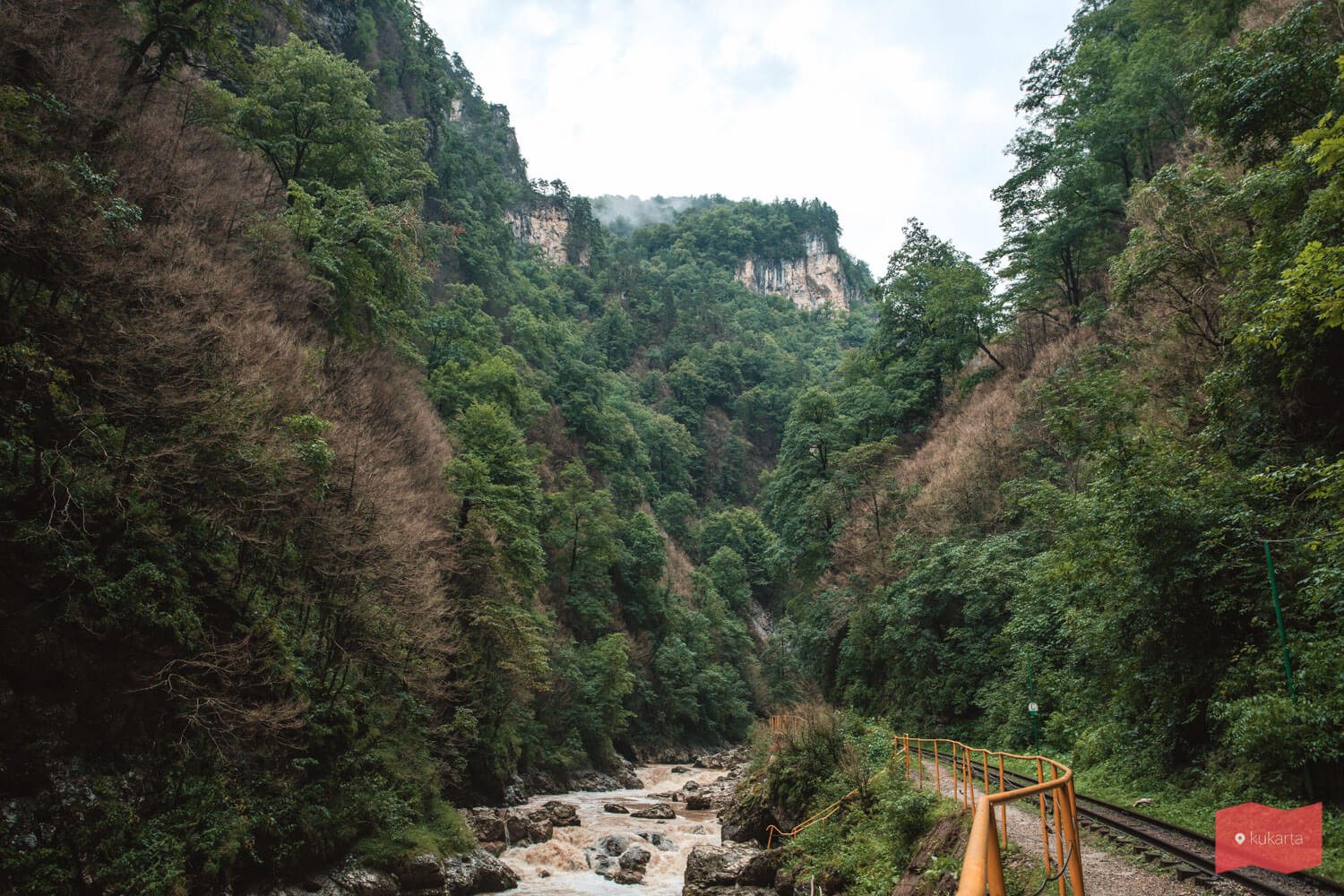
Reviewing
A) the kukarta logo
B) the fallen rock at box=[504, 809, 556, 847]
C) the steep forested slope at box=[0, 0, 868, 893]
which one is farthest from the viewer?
the fallen rock at box=[504, 809, 556, 847]

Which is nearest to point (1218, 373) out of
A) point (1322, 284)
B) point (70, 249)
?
point (1322, 284)

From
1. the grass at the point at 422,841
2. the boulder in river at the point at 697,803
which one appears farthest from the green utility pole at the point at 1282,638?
the boulder in river at the point at 697,803

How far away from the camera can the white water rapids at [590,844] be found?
15355 millimetres

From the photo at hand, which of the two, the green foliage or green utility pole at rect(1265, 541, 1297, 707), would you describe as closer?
green utility pole at rect(1265, 541, 1297, 707)

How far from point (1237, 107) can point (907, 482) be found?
19681 mm

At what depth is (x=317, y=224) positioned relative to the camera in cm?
2262

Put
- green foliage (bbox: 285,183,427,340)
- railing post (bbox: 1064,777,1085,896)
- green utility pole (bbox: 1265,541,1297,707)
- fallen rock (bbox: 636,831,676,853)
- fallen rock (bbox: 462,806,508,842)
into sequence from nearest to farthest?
railing post (bbox: 1064,777,1085,896) < green utility pole (bbox: 1265,541,1297,707) < fallen rock (bbox: 462,806,508,842) < fallen rock (bbox: 636,831,676,853) < green foliage (bbox: 285,183,427,340)

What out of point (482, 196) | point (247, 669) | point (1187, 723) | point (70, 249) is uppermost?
point (482, 196)

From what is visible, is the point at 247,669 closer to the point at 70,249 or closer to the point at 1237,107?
the point at 70,249

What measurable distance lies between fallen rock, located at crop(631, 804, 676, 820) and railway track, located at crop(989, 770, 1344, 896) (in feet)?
51.1

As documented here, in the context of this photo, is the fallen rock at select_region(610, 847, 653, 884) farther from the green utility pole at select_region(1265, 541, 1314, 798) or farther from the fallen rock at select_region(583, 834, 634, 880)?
the green utility pole at select_region(1265, 541, 1314, 798)

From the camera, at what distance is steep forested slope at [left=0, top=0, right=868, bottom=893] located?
10398mm

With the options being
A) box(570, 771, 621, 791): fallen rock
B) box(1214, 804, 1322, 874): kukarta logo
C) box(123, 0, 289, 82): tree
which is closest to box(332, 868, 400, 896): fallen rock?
box(1214, 804, 1322, 874): kukarta logo

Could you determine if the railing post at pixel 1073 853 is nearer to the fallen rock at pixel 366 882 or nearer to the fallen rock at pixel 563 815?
the fallen rock at pixel 366 882
